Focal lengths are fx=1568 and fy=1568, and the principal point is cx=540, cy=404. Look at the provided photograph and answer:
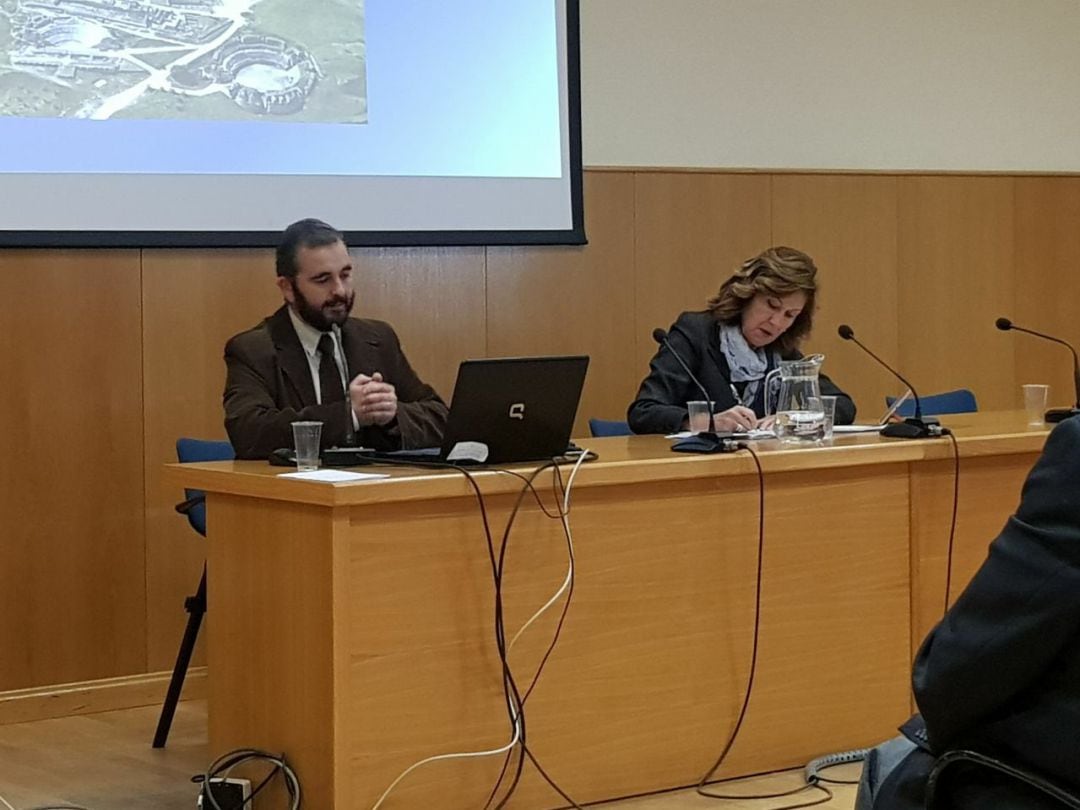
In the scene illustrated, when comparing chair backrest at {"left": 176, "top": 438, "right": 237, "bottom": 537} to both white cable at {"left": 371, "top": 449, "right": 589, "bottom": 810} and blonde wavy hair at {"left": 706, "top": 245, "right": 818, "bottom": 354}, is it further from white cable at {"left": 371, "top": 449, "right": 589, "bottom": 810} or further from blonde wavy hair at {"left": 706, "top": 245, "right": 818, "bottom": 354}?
blonde wavy hair at {"left": 706, "top": 245, "right": 818, "bottom": 354}

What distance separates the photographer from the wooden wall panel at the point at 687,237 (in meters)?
5.45

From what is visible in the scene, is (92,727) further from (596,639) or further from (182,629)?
(596,639)

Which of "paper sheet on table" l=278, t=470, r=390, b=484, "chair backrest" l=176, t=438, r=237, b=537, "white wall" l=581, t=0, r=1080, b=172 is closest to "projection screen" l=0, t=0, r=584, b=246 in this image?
"white wall" l=581, t=0, r=1080, b=172

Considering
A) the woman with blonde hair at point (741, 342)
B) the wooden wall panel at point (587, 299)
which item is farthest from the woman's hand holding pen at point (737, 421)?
the wooden wall panel at point (587, 299)

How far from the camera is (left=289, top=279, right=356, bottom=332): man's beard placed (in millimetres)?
3848

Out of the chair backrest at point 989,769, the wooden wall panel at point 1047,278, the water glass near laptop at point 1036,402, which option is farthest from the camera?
the wooden wall panel at point 1047,278

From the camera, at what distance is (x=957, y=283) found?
604cm

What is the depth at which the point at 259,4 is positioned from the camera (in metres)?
4.72

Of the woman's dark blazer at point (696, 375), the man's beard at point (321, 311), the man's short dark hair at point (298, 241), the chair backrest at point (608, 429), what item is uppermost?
the man's short dark hair at point (298, 241)

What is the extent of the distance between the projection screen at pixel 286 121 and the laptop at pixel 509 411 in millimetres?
1620

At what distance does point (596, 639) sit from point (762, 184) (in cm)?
277

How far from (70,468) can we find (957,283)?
3.39 meters

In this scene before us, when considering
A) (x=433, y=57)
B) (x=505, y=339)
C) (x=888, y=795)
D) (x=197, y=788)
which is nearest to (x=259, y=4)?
(x=433, y=57)

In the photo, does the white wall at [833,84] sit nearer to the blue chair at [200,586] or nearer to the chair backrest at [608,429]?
the chair backrest at [608,429]
